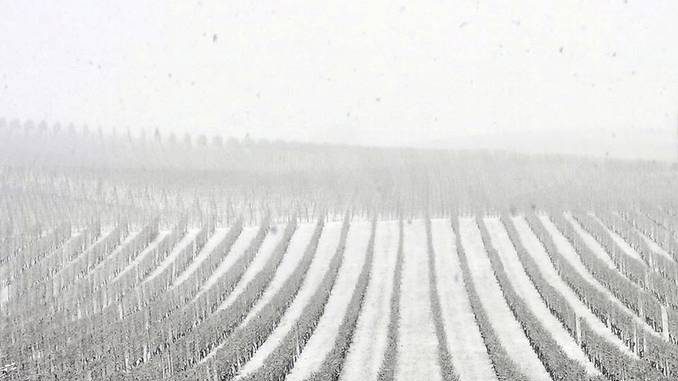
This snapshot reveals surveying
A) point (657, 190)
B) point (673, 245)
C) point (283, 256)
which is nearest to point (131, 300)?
point (283, 256)

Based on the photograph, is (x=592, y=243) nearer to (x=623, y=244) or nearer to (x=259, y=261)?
(x=623, y=244)

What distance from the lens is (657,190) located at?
83000mm

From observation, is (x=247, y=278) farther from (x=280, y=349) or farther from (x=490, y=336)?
(x=490, y=336)

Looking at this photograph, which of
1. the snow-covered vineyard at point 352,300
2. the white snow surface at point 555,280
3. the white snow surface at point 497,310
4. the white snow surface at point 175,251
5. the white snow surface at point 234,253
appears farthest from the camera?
the white snow surface at point 175,251

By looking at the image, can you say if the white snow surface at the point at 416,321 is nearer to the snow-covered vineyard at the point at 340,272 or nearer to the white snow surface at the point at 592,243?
the snow-covered vineyard at the point at 340,272

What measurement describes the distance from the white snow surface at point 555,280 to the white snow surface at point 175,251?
90.8 feet

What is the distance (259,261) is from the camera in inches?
2392

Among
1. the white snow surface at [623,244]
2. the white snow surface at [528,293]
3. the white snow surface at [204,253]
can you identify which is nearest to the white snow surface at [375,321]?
the white snow surface at [528,293]

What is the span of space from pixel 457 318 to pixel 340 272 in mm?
12828

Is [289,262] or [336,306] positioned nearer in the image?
[336,306]

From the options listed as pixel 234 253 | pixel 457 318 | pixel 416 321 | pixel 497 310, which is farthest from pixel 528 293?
pixel 234 253

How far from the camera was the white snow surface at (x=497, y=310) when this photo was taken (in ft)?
125

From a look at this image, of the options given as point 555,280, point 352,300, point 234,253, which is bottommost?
point 352,300

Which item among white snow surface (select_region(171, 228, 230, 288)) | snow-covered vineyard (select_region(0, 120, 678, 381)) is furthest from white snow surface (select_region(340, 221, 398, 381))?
white snow surface (select_region(171, 228, 230, 288))
